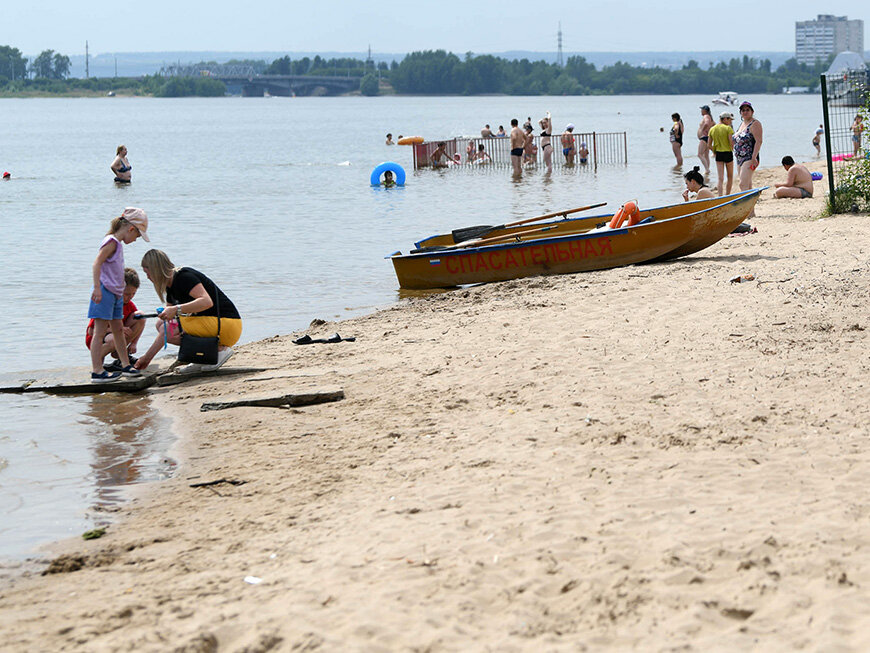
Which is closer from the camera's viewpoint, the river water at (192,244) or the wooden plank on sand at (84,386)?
the river water at (192,244)

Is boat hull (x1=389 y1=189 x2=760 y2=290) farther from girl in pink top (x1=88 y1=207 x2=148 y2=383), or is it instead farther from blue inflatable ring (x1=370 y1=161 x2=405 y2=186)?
blue inflatable ring (x1=370 y1=161 x2=405 y2=186)

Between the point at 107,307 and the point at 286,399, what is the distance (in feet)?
6.35

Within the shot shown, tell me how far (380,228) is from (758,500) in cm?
1785

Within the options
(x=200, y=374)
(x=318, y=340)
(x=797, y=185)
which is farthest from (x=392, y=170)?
(x=200, y=374)

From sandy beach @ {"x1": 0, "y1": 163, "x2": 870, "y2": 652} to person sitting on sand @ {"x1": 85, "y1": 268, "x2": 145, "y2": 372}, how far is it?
77 cm

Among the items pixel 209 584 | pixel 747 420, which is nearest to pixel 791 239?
pixel 747 420

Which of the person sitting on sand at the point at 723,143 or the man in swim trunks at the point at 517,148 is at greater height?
the man in swim trunks at the point at 517,148

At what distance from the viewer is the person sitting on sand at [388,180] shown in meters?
33.2

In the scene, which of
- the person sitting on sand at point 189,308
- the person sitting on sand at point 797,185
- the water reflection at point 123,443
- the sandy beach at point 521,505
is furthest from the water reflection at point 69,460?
the person sitting on sand at point 797,185

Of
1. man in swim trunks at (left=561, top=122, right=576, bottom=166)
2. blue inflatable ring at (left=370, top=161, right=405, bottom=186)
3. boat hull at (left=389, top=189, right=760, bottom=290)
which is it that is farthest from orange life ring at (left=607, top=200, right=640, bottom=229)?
man in swim trunks at (left=561, top=122, right=576, bottom=166)

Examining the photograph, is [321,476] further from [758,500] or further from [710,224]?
[710,224]

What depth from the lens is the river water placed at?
750cm

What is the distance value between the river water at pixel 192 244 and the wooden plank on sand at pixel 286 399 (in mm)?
495

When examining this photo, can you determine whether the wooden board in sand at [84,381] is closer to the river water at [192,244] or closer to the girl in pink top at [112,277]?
the river water at [192,244]
